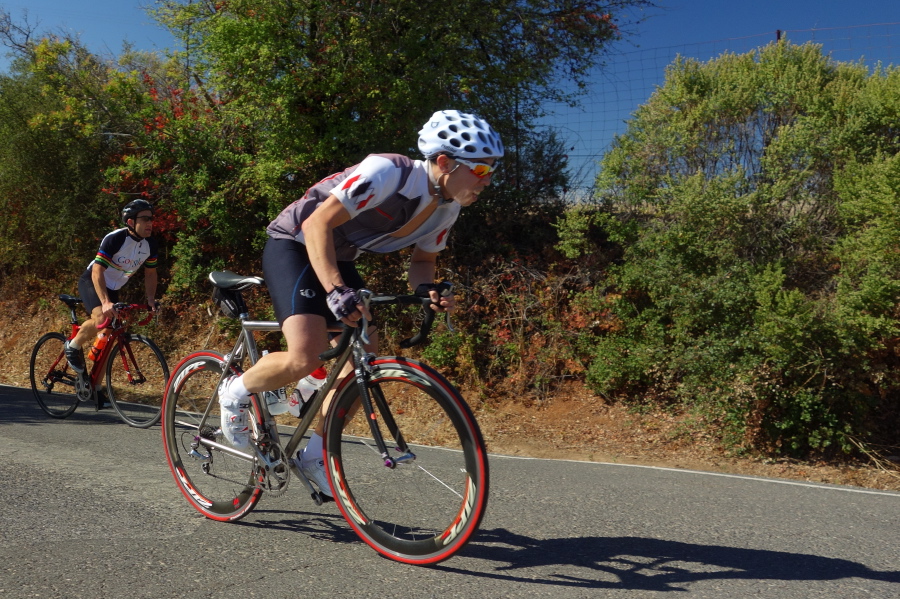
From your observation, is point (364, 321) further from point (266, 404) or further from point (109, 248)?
Result: point (109, 248)

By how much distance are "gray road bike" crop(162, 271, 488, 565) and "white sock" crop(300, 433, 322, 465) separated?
62 mm

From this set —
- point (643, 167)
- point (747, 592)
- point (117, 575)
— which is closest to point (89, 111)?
point (643, 167)

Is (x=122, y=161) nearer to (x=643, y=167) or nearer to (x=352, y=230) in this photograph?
(x=643, y=167)

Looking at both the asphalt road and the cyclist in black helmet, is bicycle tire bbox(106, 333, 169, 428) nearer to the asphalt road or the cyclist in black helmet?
the cyclist in black helmet

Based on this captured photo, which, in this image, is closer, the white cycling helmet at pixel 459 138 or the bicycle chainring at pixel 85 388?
the white cycling helmet at pixel 459 138

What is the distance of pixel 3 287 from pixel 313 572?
16.4 m

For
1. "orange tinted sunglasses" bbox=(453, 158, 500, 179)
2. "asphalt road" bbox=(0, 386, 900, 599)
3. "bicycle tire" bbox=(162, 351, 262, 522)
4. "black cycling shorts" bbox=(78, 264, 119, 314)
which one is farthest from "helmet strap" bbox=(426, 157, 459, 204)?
"black cycling shorts" bbox=(78, 264, 119, 314)

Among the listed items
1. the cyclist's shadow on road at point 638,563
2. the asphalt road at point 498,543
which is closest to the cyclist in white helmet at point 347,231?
the asphalt road at point 498,543

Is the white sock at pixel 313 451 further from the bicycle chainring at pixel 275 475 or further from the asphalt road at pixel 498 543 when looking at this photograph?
the asphalt road at pixel 498 543

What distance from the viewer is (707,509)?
15.7 ft

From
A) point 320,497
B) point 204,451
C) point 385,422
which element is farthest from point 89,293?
point 385,422

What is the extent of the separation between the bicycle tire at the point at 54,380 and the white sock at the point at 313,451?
551 centimetres

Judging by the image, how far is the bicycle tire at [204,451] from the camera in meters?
4.13

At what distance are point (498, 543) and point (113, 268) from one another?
563 cm
